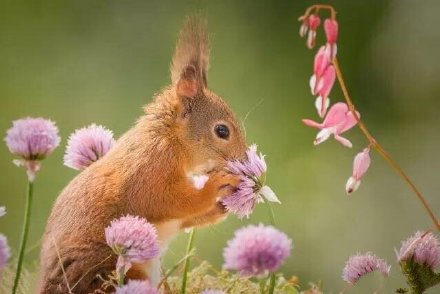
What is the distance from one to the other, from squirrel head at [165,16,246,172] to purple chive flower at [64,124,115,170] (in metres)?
0.11

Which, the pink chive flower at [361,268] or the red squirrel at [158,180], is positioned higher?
the red squirrel at [158,180]

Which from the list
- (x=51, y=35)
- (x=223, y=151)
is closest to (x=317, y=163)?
(x=51, y=35)

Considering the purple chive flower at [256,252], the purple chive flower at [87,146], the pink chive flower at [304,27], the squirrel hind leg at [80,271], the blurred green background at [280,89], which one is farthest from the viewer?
the blurred green background at [280,89]

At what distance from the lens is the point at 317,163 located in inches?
90.1

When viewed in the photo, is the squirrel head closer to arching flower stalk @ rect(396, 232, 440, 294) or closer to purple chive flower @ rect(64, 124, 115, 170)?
purple chive flower @ rect(64, 124, 115, 170)

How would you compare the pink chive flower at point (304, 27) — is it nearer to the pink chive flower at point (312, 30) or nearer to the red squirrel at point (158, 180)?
the pink chive flower at point (312, 30)

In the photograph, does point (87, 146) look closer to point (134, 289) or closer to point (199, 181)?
point (199, 181)

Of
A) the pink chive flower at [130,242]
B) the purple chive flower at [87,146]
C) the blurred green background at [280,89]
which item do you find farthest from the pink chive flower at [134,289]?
the blurred green background at [280,89]

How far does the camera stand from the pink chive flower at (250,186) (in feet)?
2.90

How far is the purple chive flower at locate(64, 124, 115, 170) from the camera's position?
1073 millimetres

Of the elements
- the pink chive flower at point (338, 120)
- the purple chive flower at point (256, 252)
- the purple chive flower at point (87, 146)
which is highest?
the purple chive flower at point (87, 146)

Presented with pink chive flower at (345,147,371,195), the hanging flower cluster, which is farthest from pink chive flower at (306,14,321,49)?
pink chive flower at (345,147,371,195)

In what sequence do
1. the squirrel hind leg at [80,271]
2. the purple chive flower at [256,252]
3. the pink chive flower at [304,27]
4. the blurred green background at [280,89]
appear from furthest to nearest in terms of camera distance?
the blurred green background at [280,89] → the squirrel hind leg at [80,271] → the pink chive flower at [304,27] → the purple chive flower at [256,252]

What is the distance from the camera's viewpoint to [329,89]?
34.6 inches
